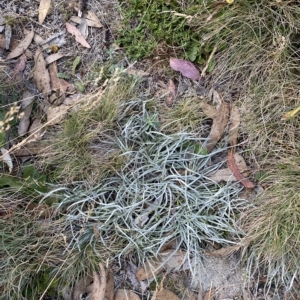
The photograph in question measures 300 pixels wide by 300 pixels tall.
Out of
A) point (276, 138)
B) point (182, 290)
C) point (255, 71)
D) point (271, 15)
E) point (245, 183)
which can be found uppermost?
point (271, 15)

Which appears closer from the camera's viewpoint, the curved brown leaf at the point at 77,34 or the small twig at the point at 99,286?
the small twig at the point at 99,286

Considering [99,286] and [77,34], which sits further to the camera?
[77,34]

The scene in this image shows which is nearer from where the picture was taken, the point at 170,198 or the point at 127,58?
the point at 170,198

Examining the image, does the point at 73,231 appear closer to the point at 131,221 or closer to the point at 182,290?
the point at 131,221

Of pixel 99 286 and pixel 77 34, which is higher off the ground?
pixel 77 34

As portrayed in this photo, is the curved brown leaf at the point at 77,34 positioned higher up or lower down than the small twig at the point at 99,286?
higher up

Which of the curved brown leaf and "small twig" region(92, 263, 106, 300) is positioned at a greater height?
the curved brown leaf

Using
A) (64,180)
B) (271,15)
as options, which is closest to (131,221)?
(64,180)

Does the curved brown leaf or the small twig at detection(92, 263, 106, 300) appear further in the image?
the curved brown leaf

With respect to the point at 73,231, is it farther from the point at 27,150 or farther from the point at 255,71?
the point at 255,71

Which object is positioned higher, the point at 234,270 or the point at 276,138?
the point at 276,138
